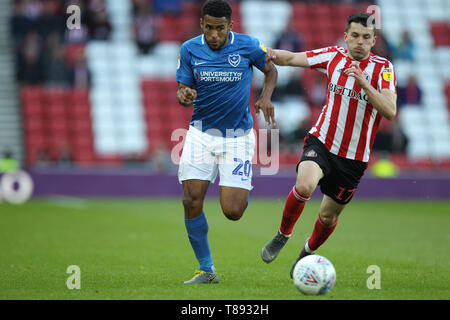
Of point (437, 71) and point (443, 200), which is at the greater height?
point (437, 71)

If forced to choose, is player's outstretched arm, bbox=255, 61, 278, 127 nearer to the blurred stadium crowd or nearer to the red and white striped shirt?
the red and white striped shirt

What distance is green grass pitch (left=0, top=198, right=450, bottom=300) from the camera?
6.30m

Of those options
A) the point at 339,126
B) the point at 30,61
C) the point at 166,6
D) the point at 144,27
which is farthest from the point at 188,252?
the point at 166,6

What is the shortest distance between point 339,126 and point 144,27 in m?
16.4

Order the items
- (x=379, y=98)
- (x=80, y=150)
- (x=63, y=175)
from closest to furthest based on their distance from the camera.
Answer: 1. (x=379, y=98)
2. (x=63, y=175)
3. (x=80, y=150)

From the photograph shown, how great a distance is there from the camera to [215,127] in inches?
275

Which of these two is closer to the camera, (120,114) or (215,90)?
(215,90)
